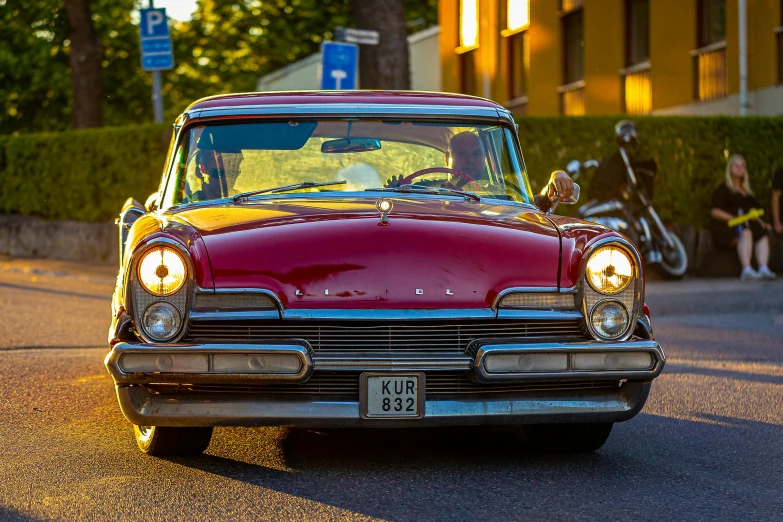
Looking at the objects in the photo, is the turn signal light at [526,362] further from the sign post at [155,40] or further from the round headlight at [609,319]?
the sign post at [155,40]

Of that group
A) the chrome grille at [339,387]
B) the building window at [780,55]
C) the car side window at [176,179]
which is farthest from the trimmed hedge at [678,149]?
the chrome grille at [339,387]

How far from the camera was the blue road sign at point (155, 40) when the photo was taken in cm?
1966

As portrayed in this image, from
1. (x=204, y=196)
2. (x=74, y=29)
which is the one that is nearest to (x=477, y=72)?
(x=74, y=29)

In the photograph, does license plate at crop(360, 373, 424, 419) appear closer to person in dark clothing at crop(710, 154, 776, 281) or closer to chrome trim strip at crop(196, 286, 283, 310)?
chrome trim strip at crop(196, 286, 283, 310)

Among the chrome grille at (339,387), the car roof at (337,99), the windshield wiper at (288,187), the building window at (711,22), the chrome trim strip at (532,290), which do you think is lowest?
the chrome grille at (339,387)

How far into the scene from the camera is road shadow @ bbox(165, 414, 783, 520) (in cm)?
528

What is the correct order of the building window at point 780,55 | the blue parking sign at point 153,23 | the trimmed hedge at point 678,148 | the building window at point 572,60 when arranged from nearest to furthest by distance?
the trimmed hedge at point 678,148, the blue parking sign at point 153,23, the building window at point 780,55, the building window at point 572,60

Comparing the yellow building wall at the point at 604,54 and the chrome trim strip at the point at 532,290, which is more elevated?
the yellow building wall at the point at 604,54

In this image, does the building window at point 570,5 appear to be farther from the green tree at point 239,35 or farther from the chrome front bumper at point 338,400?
the chrome front bumper at point 338,400

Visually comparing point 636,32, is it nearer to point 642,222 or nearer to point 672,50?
point 672,50

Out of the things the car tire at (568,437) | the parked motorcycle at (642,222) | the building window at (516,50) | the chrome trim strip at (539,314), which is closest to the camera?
the chrome trim strip at (539,314)

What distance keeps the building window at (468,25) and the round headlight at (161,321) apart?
29471 mm

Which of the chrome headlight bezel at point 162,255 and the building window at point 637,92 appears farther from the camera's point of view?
the building window at point 637,92

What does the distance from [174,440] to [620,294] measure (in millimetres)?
1986
